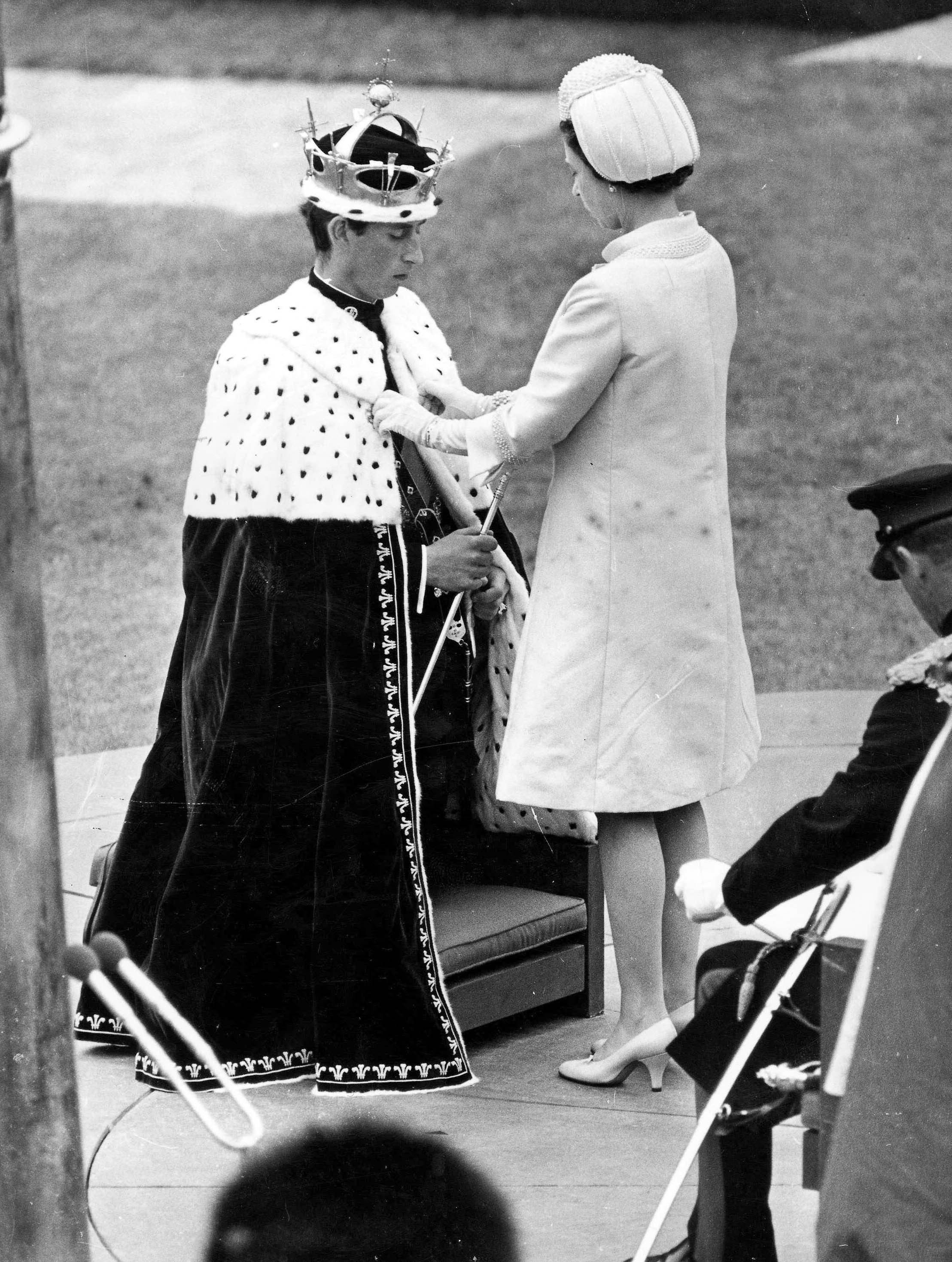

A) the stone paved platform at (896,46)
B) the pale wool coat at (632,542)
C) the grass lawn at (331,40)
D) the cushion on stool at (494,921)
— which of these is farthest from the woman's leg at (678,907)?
the stone paved platform at (896,46)

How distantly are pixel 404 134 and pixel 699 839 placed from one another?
1425 mm

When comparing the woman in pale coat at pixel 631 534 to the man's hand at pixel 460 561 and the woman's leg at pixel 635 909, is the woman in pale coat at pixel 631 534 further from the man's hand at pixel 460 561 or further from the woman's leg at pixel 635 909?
the man's hand at pixel 460 561

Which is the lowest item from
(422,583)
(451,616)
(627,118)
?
(451,616)

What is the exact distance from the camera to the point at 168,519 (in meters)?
5.53

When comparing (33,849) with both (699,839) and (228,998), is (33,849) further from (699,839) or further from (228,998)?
(699,839)

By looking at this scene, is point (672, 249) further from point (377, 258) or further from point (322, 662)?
point (322, 662)

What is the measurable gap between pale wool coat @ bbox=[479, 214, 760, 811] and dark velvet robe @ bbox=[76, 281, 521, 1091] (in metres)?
0.25

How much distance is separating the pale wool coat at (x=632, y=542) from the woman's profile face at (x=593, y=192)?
0.07 metres

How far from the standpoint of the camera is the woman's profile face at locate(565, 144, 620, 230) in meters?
3.39

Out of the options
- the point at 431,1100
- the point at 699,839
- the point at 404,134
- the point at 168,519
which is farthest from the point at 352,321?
the point at 168,519

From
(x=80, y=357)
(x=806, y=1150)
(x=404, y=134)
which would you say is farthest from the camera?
(x=80, y=357)

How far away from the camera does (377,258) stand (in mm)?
3553

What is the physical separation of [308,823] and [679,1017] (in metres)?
0.79

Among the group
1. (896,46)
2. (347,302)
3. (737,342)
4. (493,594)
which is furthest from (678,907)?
(737,342)
